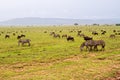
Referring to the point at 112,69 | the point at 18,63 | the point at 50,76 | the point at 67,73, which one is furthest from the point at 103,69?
the point at 18,63

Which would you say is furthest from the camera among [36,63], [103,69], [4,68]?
[36,63]

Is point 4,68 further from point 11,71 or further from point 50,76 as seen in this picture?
point 50,76

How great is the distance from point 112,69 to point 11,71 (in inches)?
295

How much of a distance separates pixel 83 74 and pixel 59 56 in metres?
8.06

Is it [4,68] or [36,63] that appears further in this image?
[36,63]

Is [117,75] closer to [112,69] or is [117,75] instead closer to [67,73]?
[112,69]

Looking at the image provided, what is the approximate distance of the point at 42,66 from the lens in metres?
20.2

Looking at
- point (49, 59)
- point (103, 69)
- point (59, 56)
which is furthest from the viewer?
point (59, 56)

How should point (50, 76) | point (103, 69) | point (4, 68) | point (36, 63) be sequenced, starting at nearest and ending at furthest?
point (50, 76) < point (103, 69) < point (4, 68) < point (36, 63)

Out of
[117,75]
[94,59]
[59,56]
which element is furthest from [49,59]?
[117,75]

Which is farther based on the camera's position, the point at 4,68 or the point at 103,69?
the point at 4,68

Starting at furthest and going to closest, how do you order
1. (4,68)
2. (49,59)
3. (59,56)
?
1. (59,56)
2. (49,59)
3. (4,68)

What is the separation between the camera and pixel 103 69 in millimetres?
18531

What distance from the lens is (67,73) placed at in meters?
17.3
